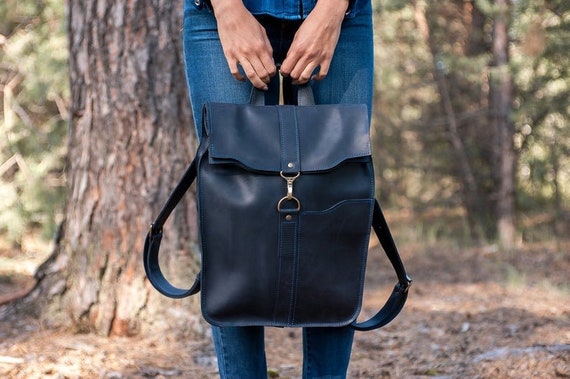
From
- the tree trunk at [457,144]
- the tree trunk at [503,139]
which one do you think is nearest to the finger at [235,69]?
the tree trunk at [503,139]

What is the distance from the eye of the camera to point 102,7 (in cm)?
306

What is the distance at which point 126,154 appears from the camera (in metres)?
3.07

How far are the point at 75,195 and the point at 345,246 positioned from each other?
1853 millimetres

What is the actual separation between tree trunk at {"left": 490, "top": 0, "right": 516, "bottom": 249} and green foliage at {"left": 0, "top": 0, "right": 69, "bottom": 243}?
12.1 feet

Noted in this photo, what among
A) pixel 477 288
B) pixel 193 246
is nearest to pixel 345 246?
pixel 193 246

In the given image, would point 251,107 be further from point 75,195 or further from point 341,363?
point 75,195

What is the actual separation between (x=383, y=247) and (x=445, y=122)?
18.4 ft

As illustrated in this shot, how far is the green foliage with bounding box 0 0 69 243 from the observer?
20.1ft

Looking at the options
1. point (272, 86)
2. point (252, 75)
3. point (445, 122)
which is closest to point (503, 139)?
point (445, 122)

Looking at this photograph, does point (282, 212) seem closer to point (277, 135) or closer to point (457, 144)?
point (277, 135)

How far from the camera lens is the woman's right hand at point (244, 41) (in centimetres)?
164

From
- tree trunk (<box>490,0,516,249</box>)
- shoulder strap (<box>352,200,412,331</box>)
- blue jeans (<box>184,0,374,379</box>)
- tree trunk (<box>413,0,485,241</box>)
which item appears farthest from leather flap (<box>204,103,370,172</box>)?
tree trunk (<box>413,0,485,241</box>)

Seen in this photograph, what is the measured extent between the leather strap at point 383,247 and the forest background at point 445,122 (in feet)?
11.7

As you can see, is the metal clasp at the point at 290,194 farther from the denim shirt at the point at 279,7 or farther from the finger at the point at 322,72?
the denim shirt at the point at 279,7
